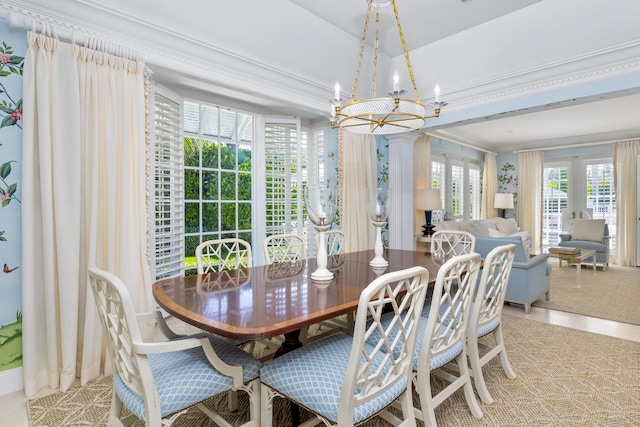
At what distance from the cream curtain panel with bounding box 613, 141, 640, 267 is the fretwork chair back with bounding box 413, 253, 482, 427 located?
21.7 ft

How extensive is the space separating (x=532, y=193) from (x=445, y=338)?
720 cm

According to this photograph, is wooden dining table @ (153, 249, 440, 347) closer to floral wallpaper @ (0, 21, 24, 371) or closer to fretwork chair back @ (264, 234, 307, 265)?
fretwork chair back @ (264, 234, 307, 265)

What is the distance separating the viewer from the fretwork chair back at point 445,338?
149cm

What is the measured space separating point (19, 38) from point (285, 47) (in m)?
1.86

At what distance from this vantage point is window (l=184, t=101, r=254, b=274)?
3.29 meters

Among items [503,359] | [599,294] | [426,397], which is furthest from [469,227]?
[426,397]

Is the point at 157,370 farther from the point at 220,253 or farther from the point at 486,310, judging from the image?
the point at 486,310

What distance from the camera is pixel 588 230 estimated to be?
623 cm

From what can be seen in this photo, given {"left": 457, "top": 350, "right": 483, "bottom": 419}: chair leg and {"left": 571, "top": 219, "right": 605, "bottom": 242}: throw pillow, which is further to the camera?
{"left": 571, "top": 219, "right": 605, "bottom": 242}: throw pillow

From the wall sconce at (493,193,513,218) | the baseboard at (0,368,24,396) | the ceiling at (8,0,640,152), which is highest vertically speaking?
the ceiling at (8,0,640,152)

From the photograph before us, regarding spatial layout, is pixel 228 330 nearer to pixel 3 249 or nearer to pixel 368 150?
pixel 3 249

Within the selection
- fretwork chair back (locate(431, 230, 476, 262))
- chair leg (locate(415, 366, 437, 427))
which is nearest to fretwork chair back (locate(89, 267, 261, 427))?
chair leg (locate(415, 366, 437, 427))

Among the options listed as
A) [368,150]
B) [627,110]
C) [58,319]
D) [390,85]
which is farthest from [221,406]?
[627,110]

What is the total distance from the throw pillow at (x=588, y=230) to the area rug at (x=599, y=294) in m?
0.61
